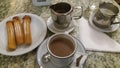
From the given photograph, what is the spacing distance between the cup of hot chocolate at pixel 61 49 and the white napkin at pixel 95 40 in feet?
0.41

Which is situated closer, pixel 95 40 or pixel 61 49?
pixel 61 49

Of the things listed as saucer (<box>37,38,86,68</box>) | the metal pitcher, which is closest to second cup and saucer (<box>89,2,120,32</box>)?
the metal pitcher

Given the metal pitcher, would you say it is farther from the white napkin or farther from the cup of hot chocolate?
the cup of hot chocolate

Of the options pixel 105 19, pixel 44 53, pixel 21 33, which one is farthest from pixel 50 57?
pixel 105 19

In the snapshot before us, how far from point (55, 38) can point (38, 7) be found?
28 centimetres

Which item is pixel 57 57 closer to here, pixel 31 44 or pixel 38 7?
pixel 31 44

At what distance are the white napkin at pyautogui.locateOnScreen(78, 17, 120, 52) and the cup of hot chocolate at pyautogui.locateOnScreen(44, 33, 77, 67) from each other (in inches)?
4.9

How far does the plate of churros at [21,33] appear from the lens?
2.25ft

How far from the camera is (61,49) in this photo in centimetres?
61

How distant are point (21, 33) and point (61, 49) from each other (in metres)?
0.19

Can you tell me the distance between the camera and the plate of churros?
69cm

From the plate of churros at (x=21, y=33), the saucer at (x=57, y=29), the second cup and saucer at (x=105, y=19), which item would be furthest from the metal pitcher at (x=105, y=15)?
the plate of churros at (x=21, y=33)

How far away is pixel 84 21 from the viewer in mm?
805

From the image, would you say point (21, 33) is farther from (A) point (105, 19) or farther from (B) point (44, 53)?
(A) point (105, 19)
